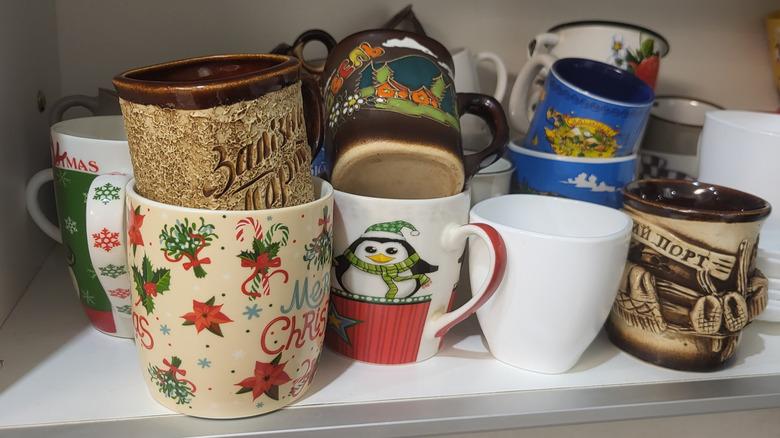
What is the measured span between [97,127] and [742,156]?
0.63 m

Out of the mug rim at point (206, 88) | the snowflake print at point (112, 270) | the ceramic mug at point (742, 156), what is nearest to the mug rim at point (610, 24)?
the ceramic mug at point (742, 156)

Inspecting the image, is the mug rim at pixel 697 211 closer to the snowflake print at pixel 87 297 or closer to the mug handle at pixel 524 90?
the mug handle at pixel 524 90

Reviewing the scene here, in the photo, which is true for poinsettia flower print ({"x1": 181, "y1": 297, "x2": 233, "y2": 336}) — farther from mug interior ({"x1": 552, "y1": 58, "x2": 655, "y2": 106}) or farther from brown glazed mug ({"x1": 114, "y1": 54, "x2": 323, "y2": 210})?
mug interior ({"x1": 552, "y1": 58, "x2": 655, "y2": 106})

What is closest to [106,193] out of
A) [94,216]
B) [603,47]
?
[94,216]

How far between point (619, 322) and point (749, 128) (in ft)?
0.79

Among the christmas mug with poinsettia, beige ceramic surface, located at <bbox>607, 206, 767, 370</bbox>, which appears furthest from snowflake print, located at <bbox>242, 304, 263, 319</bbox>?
beige ceramic surface, located at <bbox>607, 206, 767, 370</bbox>

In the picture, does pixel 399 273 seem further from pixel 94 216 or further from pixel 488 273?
pixel 94 216

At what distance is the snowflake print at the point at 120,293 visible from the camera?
0.54 metres

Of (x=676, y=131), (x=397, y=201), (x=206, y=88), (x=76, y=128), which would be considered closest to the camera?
(x=206, y=88)

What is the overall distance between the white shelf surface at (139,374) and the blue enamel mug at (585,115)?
0.20 meters

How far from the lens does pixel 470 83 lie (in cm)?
73

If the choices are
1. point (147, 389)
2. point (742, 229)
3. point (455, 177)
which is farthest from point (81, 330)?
point (742, 229)

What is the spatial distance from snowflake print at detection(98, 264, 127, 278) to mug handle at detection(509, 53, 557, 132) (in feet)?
1.49

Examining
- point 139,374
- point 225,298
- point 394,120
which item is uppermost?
Answer: point 394,120
